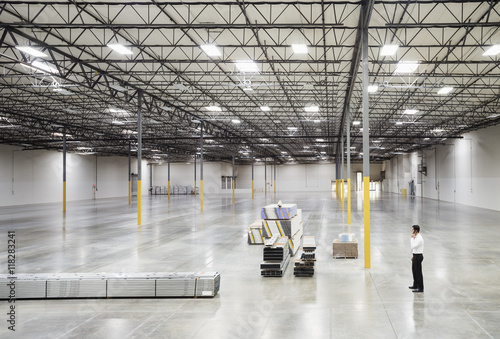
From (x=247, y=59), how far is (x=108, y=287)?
41.5 feet

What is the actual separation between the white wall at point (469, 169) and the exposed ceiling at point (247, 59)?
5.68 feet

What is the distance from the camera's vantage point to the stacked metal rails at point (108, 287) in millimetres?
7738

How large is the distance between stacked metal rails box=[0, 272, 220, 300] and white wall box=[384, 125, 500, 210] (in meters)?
27.6

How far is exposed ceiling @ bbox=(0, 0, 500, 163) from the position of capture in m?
12.5

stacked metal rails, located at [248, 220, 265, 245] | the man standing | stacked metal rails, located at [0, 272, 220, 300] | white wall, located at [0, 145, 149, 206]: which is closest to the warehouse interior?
stacked metal rails, located at [0, 272, 220, 300]

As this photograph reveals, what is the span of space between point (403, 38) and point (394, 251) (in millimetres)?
8683

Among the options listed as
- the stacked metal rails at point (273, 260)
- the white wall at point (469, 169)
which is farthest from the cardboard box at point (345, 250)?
the white wall at point (469, 169)

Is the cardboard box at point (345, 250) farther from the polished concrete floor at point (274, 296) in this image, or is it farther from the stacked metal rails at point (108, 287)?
the stacked metal rails at point (108, 287)

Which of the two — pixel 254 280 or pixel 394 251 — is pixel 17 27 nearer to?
pixel 254 280

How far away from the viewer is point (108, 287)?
780 centimetres

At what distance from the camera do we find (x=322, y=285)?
28.1 ft

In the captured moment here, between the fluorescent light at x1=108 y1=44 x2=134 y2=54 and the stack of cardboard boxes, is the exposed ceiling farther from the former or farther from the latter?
the stack of cardboard boxes

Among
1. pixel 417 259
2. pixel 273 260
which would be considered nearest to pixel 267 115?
pixel 273 260

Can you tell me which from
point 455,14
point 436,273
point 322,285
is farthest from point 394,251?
point 455,14
